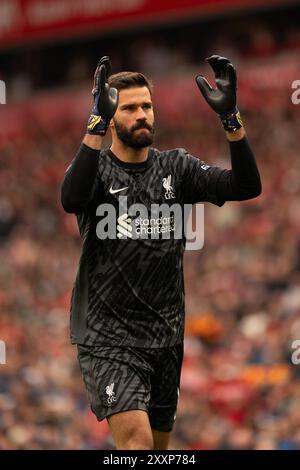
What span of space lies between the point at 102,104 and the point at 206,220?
11224 mm

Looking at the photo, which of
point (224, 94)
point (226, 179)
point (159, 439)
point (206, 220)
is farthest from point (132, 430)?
point (206, 220)

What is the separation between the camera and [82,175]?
6422 mm

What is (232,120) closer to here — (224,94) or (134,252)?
(224,94)

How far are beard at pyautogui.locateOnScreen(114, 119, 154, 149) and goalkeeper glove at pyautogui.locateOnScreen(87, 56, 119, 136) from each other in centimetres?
27

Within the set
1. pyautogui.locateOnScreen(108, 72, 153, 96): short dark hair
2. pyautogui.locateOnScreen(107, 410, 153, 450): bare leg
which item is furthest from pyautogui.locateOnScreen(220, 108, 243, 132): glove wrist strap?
pyautogui.locateOnScreen(107, 410, 153, 450): bare leg

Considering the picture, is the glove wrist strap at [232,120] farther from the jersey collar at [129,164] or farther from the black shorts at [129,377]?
the black shorts at [129,377]

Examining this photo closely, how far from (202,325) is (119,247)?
808 cm

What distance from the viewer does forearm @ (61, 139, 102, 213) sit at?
21.0 ft

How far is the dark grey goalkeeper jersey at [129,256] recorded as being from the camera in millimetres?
6719

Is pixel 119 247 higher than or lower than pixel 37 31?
lower

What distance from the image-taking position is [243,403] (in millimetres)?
12578

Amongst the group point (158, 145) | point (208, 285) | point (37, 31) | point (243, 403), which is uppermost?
point (37, 31)

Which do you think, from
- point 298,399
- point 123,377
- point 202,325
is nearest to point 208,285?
point 202,325

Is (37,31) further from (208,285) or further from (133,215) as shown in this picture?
(133,215)
